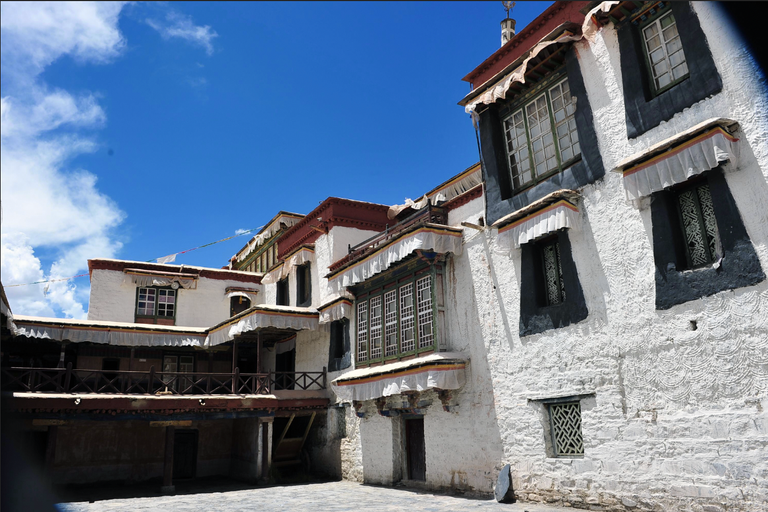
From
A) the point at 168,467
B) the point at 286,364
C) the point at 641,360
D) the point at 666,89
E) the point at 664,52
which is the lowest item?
the point at 168,467

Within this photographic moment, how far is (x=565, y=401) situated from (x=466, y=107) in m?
6.83

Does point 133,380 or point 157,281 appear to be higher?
point 157,281

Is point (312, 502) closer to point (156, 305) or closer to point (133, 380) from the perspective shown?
point (133, 380)

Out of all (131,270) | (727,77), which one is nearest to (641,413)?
(727,77)

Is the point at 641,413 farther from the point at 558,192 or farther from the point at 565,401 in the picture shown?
the point at 558,192

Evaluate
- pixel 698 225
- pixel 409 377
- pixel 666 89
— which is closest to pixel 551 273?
pixel 698 225

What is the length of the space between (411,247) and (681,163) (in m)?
6.30

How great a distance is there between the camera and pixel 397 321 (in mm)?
14633

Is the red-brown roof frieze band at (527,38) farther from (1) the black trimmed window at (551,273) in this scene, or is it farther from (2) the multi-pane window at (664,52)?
(1) the black trimmed window at (551,273)

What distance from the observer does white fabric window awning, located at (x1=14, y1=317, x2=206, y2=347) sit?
17.8 meters

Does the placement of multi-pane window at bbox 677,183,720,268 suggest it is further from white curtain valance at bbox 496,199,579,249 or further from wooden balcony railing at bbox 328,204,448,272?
wooden balcony railing at bbox 328,204,448,272

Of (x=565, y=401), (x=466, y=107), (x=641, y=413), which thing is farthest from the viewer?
(x=466, y=107)

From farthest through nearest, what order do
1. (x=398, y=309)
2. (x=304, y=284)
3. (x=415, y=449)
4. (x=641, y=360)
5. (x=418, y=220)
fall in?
(x=304, y=284), (x=398, y=309), (x=418, y=220), (x=415, y=449), (x=641, y=360)

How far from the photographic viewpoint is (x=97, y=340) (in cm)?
1858
